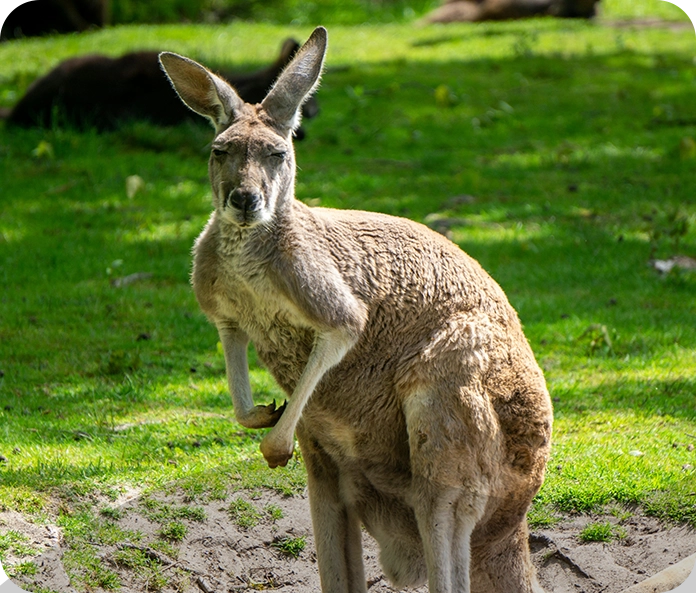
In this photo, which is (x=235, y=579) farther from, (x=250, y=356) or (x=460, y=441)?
(x=250, y=356)

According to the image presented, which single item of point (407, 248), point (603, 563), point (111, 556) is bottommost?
point (603, 563)

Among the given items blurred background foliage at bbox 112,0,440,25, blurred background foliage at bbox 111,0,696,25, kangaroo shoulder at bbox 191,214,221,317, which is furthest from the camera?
blurred background foliage at bbox 112,0,440,25

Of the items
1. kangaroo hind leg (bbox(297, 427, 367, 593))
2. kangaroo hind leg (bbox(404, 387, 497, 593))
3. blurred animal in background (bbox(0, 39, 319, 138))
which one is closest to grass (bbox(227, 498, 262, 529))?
kangaroo hind leg (bbox(297, 427, 367, 593))

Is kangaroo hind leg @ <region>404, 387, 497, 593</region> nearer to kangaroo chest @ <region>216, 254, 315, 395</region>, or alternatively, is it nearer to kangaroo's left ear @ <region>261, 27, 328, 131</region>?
kangaroo chest @ <region>216, 254, 315, 395</region>

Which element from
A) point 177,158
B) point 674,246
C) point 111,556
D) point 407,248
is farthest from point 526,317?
point 177,158

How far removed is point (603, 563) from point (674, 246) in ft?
13.7

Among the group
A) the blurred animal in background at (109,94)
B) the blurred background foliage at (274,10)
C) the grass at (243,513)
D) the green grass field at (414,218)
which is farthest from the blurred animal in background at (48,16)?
the grass at (243,513)

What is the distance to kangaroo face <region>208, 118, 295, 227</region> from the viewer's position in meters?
3.31

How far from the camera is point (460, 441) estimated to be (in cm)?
352

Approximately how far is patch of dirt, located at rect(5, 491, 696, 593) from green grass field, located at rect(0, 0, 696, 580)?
0.14 m

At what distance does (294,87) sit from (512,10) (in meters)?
13.9

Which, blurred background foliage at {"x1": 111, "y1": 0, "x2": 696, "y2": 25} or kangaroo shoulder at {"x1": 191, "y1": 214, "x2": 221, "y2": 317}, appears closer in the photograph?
kangaroo shoulder at {"x1": 191, "y1": 214, "x2": 221, "y2": 317}

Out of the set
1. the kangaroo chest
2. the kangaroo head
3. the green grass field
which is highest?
the kangaroo head

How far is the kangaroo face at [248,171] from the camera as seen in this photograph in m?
3.31
